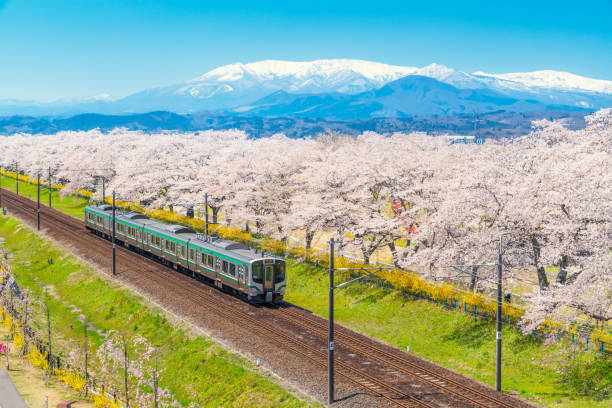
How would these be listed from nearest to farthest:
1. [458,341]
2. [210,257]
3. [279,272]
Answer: [458,341], [279,272], [210,257]

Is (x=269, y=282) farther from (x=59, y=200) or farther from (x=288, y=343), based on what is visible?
(x=59, y=200)

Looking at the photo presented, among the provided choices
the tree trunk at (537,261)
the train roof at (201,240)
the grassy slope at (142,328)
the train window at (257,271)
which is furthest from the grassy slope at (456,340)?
the grassy slope at (142,328)

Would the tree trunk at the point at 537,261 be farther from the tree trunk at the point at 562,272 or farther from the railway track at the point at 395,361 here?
the railway track at the point at 395,361

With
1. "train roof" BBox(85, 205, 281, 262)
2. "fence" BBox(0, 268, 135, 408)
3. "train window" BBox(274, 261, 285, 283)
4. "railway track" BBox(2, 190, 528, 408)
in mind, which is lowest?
"fence" BBox(0, 268, 135, 408)

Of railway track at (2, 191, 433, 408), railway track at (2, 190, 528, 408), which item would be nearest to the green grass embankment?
railway track at (2, 191, 433, 408)

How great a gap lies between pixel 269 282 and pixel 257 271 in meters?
1.12

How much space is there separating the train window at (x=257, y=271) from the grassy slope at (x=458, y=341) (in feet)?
14.7

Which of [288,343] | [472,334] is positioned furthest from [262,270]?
[472,334]

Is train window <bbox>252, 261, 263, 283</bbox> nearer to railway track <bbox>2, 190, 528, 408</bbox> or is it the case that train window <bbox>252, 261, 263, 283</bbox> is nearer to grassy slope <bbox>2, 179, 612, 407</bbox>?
railway track <bbox>2, 190, 528, 408</bbox>

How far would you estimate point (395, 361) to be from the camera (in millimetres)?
25531

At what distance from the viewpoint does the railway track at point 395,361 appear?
21.3 meters

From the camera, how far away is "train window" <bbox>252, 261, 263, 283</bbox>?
32438 millimetres

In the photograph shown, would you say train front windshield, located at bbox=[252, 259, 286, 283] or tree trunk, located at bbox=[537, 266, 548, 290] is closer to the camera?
tree trunk, located at bbox=[537, 266, 548, 290]

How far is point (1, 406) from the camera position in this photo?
73.0ft
